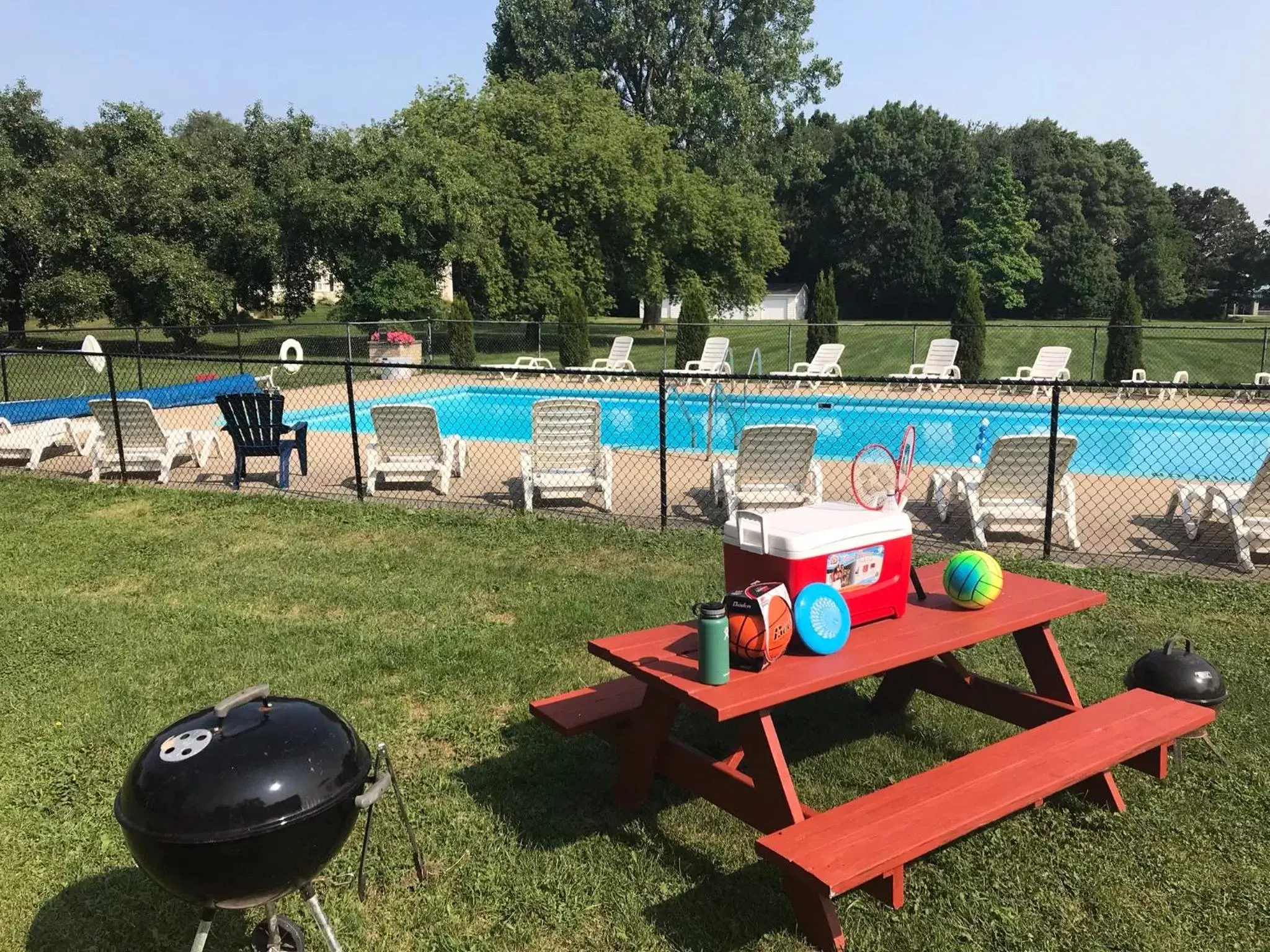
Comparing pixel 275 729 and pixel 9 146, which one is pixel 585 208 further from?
pixel 275 729

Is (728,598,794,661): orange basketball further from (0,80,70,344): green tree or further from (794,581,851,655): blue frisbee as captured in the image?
(0,80,70,344): green tree

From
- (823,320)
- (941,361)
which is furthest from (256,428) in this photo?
(823,320)

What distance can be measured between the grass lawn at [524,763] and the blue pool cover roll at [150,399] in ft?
23.9

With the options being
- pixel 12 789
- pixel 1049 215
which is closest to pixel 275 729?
pixel 12 789

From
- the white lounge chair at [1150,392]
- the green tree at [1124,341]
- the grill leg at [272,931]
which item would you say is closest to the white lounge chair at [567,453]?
the grill leg at [272,931]

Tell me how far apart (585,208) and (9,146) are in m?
14.9

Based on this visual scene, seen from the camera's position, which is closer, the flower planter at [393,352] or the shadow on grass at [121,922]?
the shadow on grass at [121,922]

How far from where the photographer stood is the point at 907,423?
16125 millimetres

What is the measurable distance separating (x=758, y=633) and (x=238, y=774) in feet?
5.07

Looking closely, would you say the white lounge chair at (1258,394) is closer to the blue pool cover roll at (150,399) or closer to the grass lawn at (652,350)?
the grass lawn at (652,350)

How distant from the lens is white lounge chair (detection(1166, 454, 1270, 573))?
6625 millimetres

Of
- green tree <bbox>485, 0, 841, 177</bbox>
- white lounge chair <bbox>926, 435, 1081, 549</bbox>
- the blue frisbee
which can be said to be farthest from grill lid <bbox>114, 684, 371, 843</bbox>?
green tree <bbox>485, 0, 841, 177</bbox>

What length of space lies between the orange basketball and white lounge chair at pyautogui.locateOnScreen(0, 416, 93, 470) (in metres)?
10.3

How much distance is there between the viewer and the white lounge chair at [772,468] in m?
7.82
